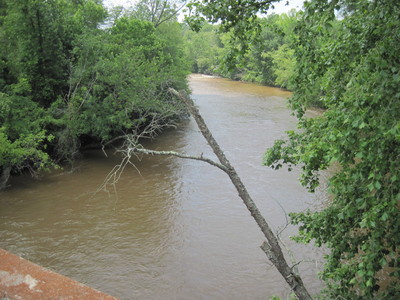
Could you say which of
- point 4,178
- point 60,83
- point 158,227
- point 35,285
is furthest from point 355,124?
point 60,83

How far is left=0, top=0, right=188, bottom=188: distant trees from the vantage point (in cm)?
1166

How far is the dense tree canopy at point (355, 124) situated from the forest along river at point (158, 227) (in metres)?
1.59

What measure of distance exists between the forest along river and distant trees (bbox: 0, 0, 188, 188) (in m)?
1.42

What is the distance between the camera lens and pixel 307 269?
7.88 m

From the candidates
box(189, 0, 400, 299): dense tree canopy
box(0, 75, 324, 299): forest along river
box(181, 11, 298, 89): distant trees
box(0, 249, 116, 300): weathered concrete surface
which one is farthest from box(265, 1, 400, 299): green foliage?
box(0, 249, 116, 300): weathered concrete surface

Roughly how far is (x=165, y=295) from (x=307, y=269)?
3.04 meters

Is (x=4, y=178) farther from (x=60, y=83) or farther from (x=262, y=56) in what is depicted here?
(x=262, y=56)

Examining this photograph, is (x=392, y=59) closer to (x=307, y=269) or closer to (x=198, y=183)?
(x=307, y=269)

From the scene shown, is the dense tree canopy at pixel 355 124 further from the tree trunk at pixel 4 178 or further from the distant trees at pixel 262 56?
the tree trunk at pixel 4 178

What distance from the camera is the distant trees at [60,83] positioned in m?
11.7

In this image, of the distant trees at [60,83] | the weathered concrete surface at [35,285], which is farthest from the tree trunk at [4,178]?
the weathered concrete surface at [35,285]

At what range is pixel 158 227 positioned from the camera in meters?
9.64

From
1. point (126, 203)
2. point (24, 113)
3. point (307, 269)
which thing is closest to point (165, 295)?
point (307, 269)

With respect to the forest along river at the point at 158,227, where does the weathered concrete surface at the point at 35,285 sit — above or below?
above
